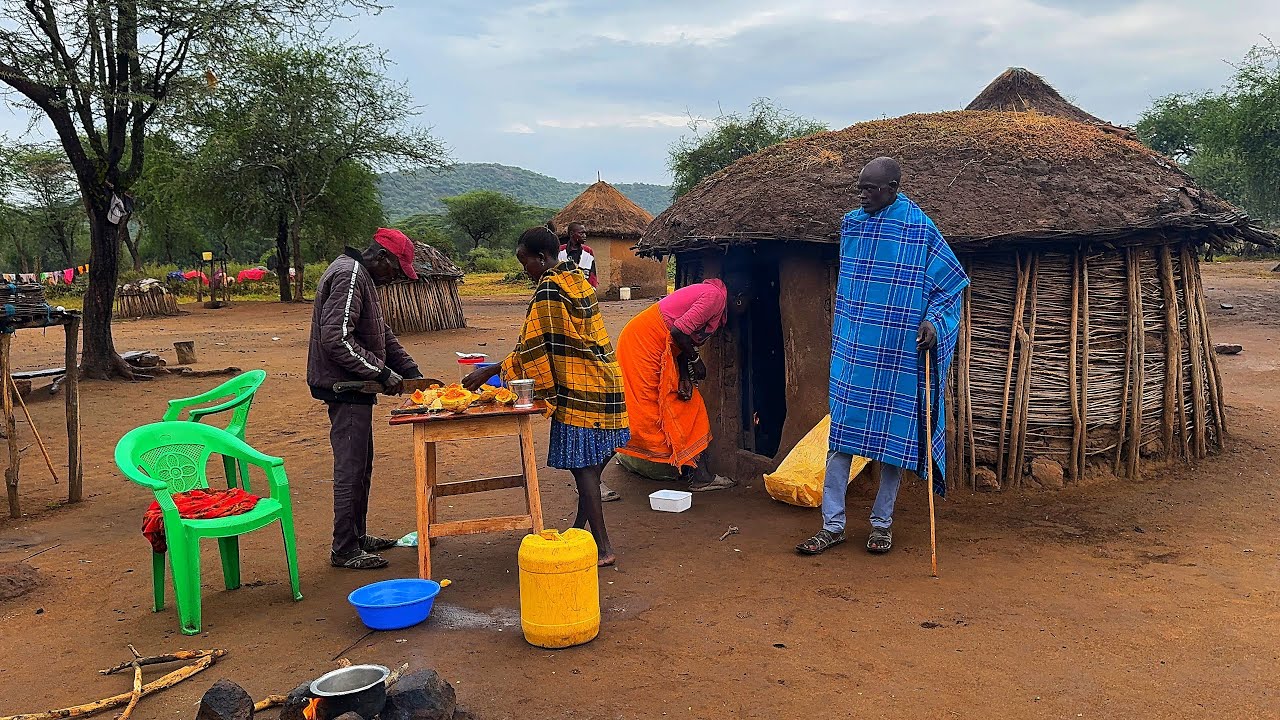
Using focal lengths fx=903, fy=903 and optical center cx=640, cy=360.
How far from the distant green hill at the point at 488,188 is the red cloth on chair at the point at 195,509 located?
91.7m

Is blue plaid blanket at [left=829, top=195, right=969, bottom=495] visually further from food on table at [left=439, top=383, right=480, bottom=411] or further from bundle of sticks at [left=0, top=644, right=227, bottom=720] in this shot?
bundle of sticks at [left=0, top=644, right=227, bottom=720]

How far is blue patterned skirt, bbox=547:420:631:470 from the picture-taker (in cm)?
443

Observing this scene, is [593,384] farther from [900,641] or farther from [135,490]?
[135,490]

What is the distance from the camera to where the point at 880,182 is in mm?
4598

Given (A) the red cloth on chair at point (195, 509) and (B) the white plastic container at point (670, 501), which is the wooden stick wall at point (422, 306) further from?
(A) the red cloth on chair at point (195, 509)

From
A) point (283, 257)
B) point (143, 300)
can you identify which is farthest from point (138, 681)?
point (283, 257)

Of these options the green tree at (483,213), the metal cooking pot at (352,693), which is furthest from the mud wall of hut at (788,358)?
the green tree at (483,213)

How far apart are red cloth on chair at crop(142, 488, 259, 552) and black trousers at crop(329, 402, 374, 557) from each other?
1.74 feet

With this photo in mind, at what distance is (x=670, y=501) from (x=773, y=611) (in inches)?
71.0

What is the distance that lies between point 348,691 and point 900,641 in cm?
209

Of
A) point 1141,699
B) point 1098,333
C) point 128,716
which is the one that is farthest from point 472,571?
point 1098,333

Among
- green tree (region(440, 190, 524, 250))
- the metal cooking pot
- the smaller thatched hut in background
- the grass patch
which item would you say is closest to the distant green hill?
green tree (region(440, 190, 524, 250))

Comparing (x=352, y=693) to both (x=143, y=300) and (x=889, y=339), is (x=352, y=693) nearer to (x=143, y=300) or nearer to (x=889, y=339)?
(x=889, y=339)

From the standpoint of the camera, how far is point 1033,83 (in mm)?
7387
